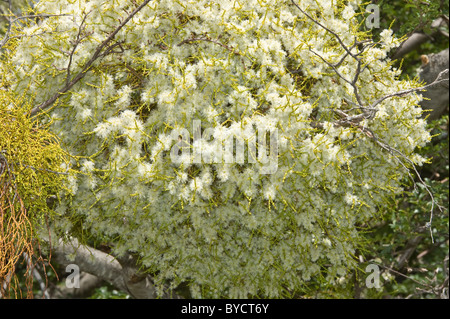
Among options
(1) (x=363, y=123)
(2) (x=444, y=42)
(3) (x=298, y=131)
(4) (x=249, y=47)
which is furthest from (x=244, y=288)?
(2) (x=444, y=42)

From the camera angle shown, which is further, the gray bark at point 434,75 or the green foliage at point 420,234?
the green foliage at point 420,234

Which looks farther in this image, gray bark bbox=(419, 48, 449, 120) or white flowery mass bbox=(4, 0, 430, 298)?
gray bark bbox=(419, 48, 449, 120)

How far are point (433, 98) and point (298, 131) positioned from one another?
100cm

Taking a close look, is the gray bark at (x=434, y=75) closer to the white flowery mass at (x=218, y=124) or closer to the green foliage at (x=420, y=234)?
the green foliage at (x=420, y=234)

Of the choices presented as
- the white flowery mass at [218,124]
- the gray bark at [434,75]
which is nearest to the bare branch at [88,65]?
the white flowery mass at [218,124]

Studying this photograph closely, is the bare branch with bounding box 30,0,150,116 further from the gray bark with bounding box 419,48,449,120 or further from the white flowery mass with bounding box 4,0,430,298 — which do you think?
the gray bark with bounding box 419,48,449,120

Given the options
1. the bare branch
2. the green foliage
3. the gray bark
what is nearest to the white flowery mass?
the bare branch

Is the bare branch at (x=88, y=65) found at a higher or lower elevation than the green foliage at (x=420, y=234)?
higher

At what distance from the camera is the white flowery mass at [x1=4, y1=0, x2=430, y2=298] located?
1497 mm

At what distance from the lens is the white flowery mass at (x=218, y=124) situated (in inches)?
58.9

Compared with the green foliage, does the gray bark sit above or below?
above

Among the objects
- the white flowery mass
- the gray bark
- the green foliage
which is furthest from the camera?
the green foliage

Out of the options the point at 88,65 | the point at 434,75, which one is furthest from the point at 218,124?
the point at 434,75
